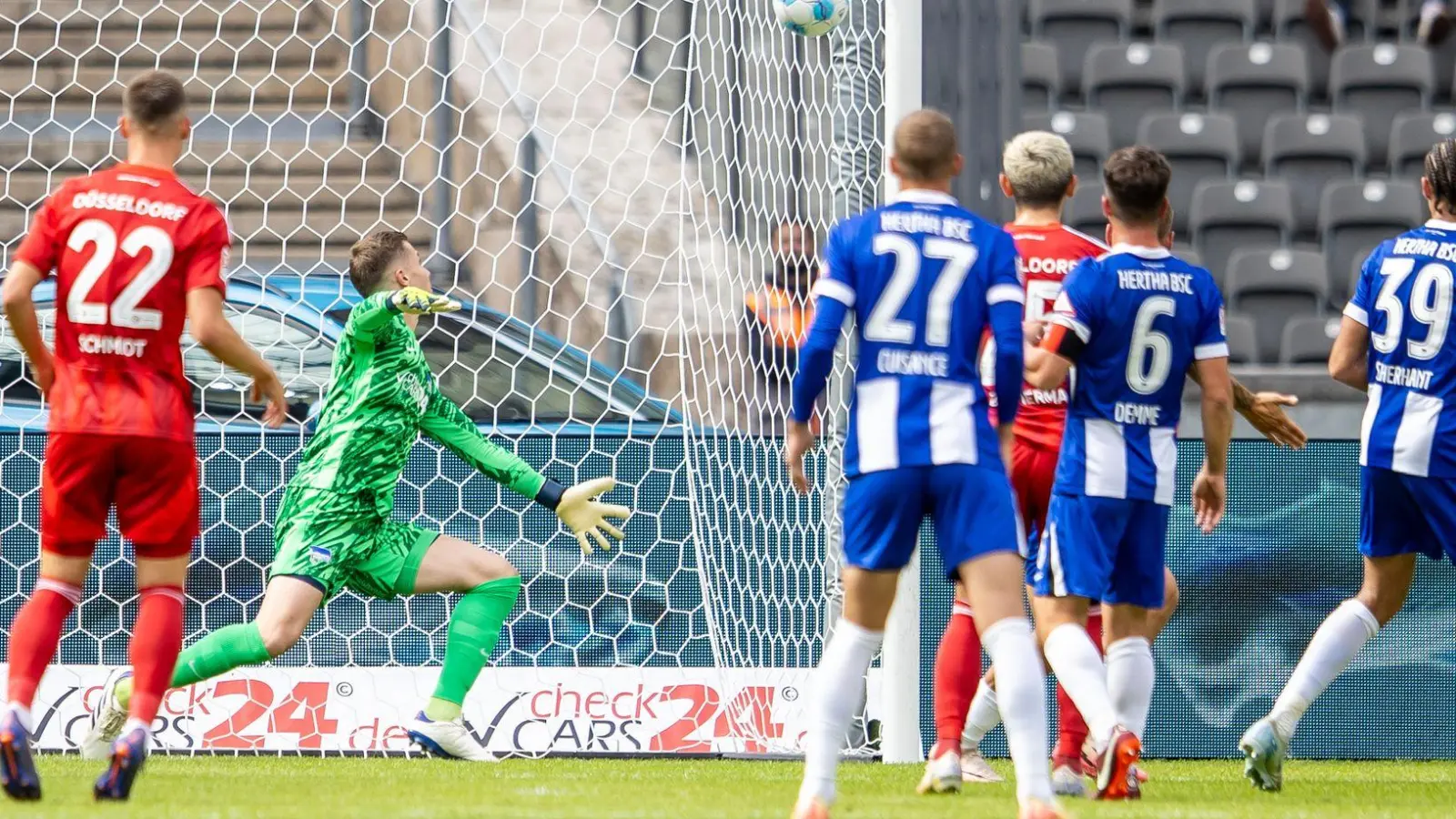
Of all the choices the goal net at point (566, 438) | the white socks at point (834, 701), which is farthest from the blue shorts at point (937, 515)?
the goal net at point (566, 438)

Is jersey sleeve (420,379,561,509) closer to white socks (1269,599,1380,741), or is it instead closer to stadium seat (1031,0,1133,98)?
white socks (1269,599,1380,741)

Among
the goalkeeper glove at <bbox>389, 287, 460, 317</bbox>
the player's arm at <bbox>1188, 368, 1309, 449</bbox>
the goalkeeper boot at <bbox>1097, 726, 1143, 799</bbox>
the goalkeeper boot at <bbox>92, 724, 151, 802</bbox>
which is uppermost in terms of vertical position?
the goalkeeper glove at <bbox>389, 287, 460, 317</bbox>

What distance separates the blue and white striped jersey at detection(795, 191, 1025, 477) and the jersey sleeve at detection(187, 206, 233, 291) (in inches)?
52.7

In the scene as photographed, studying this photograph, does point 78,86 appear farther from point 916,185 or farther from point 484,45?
point 916,185

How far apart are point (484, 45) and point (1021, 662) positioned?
16.9 feet

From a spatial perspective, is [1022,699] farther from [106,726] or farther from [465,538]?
[465,538]

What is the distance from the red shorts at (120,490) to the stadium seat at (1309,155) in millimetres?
7474

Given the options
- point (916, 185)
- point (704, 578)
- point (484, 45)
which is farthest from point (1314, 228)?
point (916, 185)

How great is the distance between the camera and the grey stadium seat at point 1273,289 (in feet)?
30.9

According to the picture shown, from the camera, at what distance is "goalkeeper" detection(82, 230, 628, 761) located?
16.5ft

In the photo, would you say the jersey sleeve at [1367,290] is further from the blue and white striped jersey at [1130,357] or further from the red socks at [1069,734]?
the red socks at [1069,734]

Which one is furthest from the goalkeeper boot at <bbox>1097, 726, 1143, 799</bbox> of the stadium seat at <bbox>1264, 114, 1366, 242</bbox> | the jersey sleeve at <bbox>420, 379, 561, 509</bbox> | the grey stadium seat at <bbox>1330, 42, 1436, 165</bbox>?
the grey stadium seat at <bbox>1330, 42, 1436, 165</bbox>

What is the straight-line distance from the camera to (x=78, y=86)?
7836 mm

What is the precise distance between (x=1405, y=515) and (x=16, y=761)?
327 centimetres
